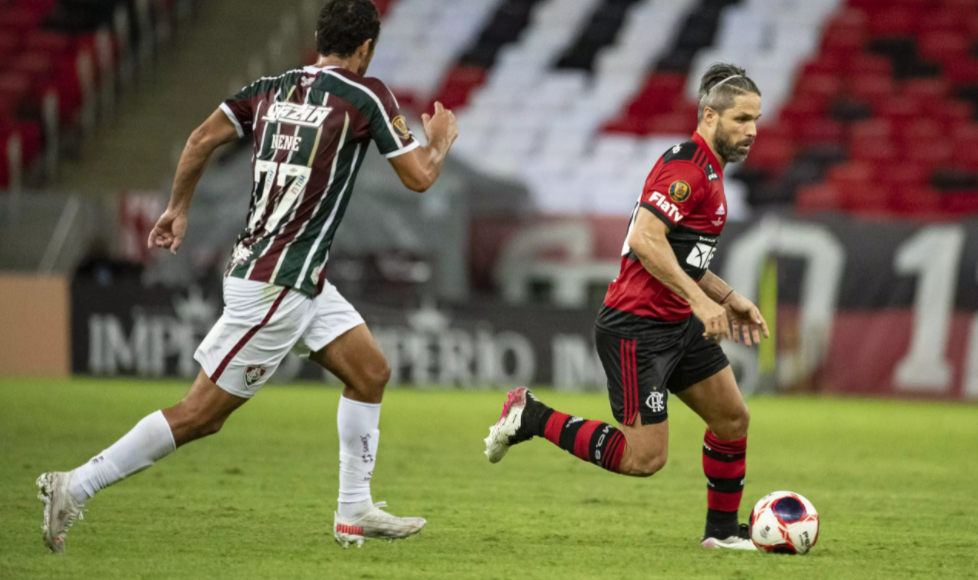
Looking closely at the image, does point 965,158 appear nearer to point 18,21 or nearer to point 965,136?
point 965,136

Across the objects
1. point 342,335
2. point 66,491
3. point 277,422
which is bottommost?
point 277,422

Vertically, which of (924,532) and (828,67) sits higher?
(828,67)

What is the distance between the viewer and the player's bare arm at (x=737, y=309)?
5473 mm

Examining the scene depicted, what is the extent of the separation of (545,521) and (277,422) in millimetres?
5017

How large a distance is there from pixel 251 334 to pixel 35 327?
10.7 metres

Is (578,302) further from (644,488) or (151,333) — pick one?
(644,488)

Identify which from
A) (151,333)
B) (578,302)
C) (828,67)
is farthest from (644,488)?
(828,67)

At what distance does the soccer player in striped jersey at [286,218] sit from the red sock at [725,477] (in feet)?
5.45

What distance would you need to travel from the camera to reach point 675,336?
17.7ft

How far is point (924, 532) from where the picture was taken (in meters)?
5.99

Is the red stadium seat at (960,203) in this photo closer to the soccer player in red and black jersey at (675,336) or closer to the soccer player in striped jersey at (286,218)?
the soccer player in red and black jersey at (675,336)

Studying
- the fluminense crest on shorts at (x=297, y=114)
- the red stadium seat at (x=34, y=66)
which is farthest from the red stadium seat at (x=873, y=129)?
the fluminense crest on shorts at (x=297, y=114)

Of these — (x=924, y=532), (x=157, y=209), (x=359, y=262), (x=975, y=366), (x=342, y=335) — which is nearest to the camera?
(x=342, y=335)

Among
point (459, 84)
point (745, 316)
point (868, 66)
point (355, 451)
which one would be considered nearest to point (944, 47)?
point (868, 66)
